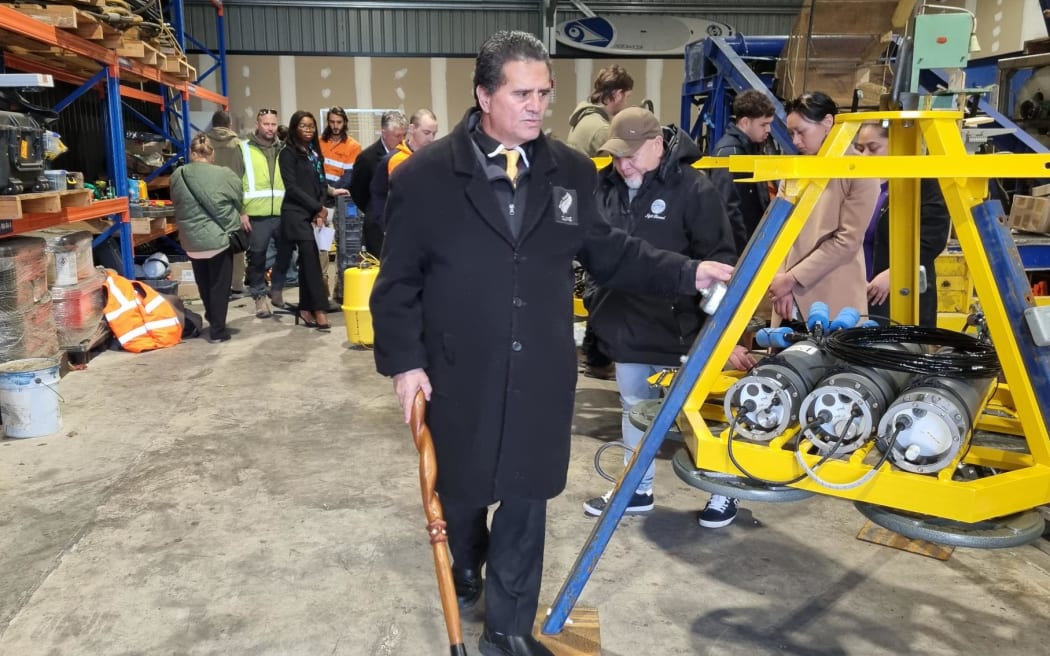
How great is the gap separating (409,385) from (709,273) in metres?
0.89

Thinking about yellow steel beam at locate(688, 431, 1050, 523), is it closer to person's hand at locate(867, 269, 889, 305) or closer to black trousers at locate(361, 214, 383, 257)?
person's hand at locate(867, 269, 889, 305)

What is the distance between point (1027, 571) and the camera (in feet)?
10.1

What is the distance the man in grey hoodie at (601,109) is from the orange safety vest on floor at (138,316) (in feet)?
11.1

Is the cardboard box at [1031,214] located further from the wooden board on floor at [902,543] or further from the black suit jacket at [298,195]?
the black suit jacket at [298,195]

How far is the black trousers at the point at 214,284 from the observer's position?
6.77 metres

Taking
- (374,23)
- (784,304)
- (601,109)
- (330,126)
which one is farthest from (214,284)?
(374,23)

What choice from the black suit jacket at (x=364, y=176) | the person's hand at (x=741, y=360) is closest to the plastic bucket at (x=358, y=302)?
the black suit jacket at (x=364, y=176)

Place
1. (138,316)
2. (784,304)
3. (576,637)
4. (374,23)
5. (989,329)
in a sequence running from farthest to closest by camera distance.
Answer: (374,23) < (138,316) < (784,304) < (576,637) < (989,329)

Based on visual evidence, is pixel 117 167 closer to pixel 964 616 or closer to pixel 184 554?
pixel 184 554

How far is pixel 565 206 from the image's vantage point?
7.64ft

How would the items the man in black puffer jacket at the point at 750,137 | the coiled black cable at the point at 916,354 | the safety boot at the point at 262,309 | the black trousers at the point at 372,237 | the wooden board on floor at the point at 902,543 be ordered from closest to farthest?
the coiled black cable at the point at 916,354, the wooden board on floor at the point at 902,543, the man in black puffer jacket at the point at 750,137, the black trousers at the point at 372,237, the safety boot at the point at 262,309

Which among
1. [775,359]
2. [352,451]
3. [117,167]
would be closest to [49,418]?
[352,451]

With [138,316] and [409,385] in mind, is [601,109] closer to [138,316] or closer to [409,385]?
[409,385]

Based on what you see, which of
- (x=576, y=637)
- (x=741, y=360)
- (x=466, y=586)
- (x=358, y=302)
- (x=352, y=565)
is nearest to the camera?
(x=576, y=637)
